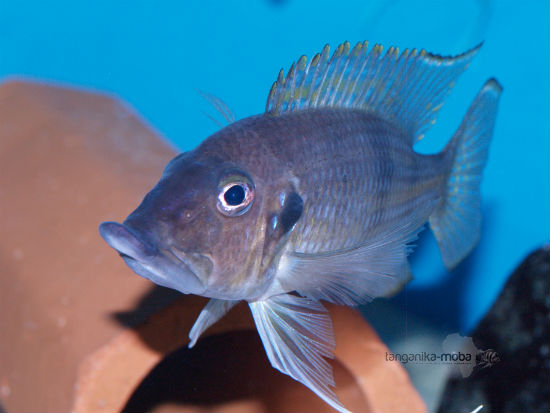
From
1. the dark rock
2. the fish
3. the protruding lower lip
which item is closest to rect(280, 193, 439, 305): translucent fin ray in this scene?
the fish

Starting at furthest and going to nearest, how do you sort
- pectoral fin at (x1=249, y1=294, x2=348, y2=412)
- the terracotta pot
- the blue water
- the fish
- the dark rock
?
the blue water → the dark rock → the terracotta pot → pectoral fin at (x1=249, y1=294, x2=348, y2=412) → the fish

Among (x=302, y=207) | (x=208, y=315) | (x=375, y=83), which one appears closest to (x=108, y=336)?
(x=208, y=315)

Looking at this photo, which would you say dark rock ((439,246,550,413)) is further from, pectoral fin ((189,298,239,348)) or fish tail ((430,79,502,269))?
pectoral fin ((189,298,239,348))

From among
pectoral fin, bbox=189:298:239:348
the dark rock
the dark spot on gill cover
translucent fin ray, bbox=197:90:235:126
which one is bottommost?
the dark rock

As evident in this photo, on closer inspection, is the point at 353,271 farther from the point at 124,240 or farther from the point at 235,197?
A: the point at 124,240

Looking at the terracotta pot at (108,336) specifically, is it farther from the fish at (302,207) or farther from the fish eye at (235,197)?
the fish eye at (235,197)

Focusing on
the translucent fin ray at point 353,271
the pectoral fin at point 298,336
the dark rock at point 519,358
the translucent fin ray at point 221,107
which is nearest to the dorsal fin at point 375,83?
the translucent fin ray at point 221,107

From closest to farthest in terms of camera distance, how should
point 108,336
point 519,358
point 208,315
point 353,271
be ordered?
1. point 353,271
2. point 208,315
3. point 108,336
4. point 519,358
